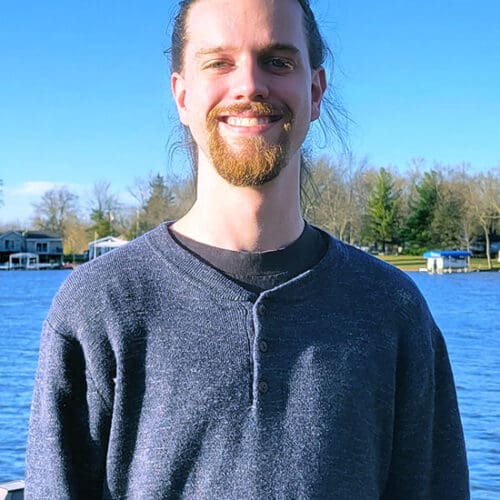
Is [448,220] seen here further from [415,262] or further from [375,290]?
[375,290]

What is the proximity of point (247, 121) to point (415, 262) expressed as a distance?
67.4 metres

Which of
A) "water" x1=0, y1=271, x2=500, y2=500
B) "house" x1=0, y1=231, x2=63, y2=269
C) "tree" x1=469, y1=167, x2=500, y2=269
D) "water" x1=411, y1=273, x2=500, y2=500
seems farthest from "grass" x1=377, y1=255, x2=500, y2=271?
"house" x1=0, y1=231, x2=63, y2=269

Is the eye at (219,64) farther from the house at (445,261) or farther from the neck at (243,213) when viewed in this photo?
the house at (445,261)

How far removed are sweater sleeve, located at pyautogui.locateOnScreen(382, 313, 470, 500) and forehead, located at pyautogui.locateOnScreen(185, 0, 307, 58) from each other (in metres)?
0.71

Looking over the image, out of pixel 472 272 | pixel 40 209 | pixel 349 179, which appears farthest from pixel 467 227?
pixel 40 209

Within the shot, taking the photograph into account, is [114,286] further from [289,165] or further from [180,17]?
[180,17]

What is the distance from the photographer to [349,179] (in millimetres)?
61031

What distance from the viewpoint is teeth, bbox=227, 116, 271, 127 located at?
1.76m

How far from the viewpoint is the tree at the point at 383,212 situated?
2773 inches

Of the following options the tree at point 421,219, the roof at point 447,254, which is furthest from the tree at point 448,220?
the roof at point 447,254

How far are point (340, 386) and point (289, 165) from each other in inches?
18.4

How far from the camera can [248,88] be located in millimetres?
1767

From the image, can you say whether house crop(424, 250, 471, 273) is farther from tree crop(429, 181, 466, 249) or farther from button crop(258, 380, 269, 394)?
button crop(258, 380, 269, 394)

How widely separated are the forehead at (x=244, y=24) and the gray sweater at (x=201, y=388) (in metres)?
0.42
